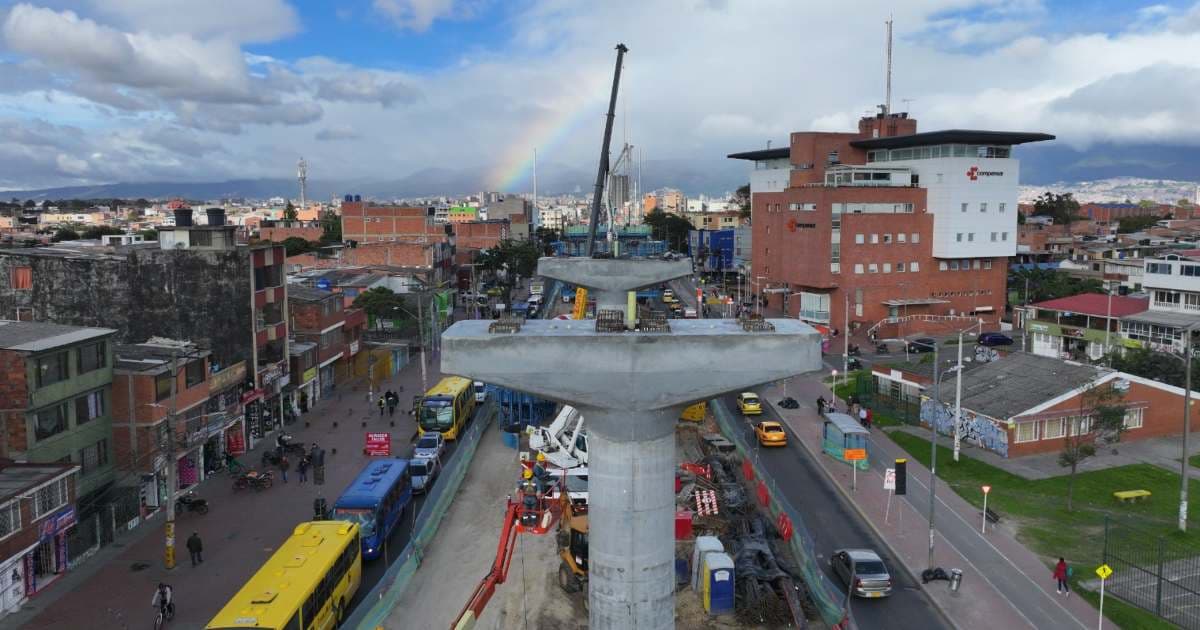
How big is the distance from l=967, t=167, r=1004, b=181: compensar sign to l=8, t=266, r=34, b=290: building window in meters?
61.8

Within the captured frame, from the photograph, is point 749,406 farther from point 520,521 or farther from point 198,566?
point 198,566

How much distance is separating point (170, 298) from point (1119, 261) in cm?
7594

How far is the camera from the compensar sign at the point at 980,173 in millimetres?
67688

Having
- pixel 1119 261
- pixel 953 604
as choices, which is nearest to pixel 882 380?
pixel 953 604

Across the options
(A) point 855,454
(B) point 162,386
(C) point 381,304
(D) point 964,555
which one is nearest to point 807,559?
(D) point 964,555

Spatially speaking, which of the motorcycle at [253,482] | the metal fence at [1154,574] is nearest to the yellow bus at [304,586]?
the motorcycle at [253,482]

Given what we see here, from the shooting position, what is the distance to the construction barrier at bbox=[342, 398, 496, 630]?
18.7 m

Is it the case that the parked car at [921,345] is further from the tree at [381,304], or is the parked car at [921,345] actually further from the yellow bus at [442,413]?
the tree at [381,304]

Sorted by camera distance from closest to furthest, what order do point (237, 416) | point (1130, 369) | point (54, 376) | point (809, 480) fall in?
point (54, 376) → point (809, 480) → point (237, 416) → point (1130, 369)

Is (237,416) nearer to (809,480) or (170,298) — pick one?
(170,298)

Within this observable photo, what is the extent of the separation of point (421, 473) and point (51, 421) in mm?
11148

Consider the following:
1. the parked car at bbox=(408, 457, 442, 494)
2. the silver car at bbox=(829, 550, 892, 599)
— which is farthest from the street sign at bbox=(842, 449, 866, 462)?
the parked car at bbox=(408, 457, 442, 494)

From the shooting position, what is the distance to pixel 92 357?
26672 millimetres

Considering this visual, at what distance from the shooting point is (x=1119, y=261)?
252 feet
